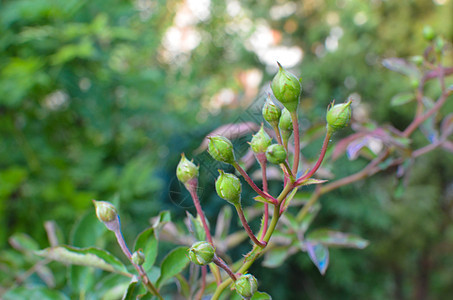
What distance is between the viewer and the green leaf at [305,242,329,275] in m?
Result: 0.38

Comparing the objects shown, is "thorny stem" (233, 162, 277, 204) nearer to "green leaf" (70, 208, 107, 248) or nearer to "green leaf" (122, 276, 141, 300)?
"green leaf" (122, 276, 141, 300)

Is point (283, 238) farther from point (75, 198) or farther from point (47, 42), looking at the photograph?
point (47, 42)

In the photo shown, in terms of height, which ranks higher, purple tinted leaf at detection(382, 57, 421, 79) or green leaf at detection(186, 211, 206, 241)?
green leaf at detection(186, 211, 206, 241)

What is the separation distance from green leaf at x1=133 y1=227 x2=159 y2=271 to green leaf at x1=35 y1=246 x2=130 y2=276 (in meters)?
0.02

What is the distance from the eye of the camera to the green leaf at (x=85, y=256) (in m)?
0.30

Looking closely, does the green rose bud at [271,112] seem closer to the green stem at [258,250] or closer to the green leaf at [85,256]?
the green stem at [258,250]

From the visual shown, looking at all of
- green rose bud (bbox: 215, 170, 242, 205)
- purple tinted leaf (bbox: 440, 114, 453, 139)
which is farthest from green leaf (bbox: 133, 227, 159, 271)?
purple tinted leaf (bbox: 440, 114, 453, 139)

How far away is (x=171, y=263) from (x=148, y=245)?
24 millimetres

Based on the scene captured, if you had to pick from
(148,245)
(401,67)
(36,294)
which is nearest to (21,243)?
(36,294)

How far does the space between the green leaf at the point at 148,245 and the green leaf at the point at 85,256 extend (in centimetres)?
2

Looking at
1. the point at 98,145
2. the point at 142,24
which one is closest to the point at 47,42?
the point at 98,145

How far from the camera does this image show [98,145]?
1069 millimetres

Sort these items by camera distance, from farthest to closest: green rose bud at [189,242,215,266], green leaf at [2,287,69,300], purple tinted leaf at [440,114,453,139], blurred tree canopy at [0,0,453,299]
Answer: blurred tree canopy at [0,0,453,299] < purple tinted leaf at [440,114,453,139] < green leaf at [2,287,69,300] < green rose bud at [189,242,215,266]

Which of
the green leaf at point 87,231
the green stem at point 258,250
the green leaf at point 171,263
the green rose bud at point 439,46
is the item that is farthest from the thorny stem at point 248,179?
the green rose bud at point 439,46
